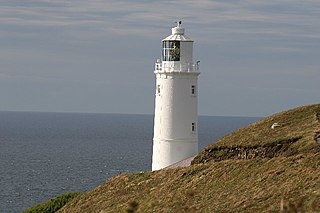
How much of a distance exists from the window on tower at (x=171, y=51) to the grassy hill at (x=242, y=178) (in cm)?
788

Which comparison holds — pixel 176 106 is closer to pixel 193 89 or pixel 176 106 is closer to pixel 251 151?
pixel 193 89

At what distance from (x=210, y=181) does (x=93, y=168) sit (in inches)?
3035

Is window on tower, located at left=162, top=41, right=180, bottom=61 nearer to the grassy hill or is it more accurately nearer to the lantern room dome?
the lantern room dome

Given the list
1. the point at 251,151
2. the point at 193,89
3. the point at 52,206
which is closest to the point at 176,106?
the point at 193,89

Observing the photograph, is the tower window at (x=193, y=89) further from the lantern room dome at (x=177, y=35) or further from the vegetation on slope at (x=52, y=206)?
the vegetation on slope at (x=52, y=206)

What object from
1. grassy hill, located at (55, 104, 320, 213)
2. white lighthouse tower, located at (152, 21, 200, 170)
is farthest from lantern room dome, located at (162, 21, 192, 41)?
grassy hill, located at (55, 104, 320, 213)

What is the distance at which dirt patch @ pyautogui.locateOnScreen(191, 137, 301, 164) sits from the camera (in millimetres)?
33375

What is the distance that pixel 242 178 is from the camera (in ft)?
97.9

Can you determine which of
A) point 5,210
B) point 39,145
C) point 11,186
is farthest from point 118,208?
point 39,145

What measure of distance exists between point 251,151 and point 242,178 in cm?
536

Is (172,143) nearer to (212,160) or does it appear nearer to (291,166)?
(212,160)

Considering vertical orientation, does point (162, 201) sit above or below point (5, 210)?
above

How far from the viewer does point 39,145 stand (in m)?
172

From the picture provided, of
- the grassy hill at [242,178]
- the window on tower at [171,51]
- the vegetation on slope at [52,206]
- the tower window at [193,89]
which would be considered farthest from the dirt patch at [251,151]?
the window on tower at [171,51]
